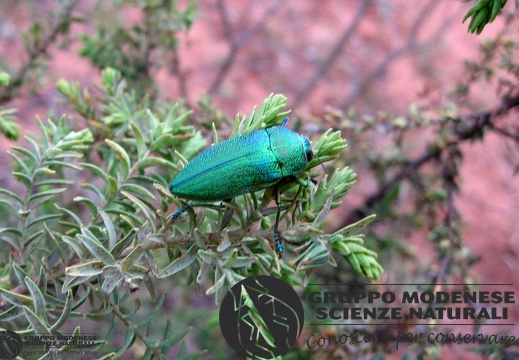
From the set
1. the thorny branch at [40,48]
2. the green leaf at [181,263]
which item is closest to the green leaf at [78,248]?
the green leaf at [181,263]

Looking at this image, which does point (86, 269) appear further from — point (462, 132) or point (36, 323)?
point (462, 132)

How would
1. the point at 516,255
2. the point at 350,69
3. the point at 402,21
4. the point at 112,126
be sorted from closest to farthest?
the point at 112,126 < the point at 516,255 < the point at 350,69 < the point at 402,21

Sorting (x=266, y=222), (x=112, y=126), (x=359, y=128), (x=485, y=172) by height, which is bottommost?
(x=266, y=222)

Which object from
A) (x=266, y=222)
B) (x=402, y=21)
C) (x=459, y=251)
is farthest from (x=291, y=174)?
(x=402, y=21)

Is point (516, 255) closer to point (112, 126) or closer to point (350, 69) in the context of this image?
point (350, 69)
